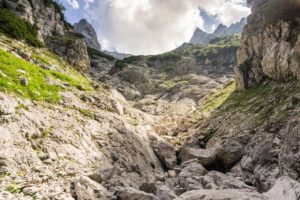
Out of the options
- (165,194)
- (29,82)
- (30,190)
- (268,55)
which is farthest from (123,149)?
(268,55)

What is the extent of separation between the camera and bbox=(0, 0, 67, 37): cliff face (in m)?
80.4

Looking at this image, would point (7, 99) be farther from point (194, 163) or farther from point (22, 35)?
point (22, 35)

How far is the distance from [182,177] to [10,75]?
22976mm

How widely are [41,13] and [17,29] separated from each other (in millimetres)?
37818

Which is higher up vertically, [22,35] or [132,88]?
[132,88]

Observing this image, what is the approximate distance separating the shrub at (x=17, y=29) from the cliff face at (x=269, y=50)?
49.1 metres

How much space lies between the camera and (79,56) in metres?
91.6

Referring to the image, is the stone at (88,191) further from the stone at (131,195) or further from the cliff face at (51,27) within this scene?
the cliff face at (51,27)

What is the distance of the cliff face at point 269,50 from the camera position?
5431 cm

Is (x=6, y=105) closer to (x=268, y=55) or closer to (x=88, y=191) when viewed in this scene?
(x=88, y=191)

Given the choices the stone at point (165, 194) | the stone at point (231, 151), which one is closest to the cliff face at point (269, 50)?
the stone at point (231, 151)

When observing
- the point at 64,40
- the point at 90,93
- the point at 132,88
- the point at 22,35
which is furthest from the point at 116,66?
the point at 90,93

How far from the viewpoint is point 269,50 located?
62.8m

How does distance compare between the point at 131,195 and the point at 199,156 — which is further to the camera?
the point at 199,156
